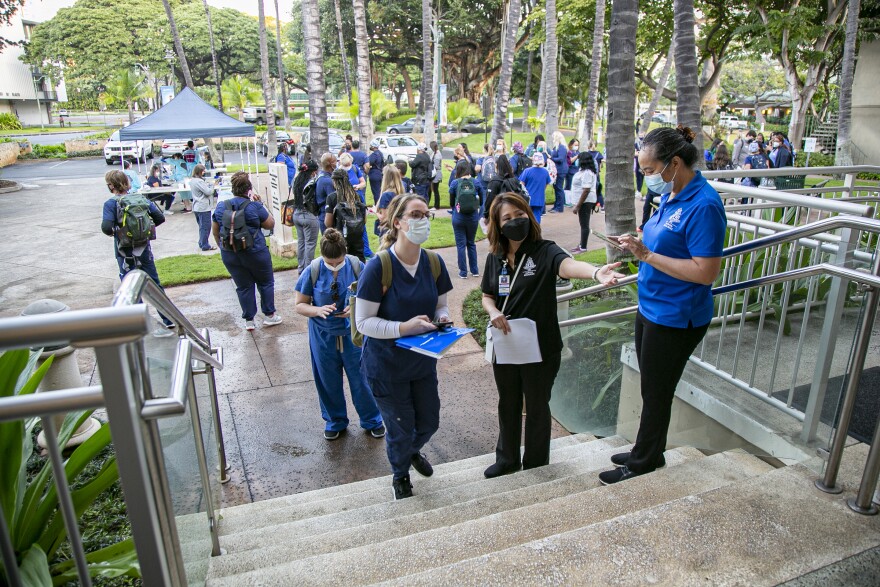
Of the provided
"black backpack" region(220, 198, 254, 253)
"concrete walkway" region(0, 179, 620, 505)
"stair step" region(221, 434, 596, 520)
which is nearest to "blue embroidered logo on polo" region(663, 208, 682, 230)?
"stair step" region(221, 434, 596, 520)

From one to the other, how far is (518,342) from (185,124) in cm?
1441

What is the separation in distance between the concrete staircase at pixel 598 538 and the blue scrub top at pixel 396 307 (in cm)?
81

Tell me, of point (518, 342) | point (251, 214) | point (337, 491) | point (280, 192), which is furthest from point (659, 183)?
point (280, 192)

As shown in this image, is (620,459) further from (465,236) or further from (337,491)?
(465,236)

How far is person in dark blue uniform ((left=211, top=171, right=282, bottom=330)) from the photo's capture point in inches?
289

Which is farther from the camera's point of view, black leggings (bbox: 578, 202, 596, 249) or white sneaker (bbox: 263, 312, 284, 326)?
black leggings (bbox: 578, 202, 596, 249)

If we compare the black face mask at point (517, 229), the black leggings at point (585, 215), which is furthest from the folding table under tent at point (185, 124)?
the black face mask at point (517, 229)

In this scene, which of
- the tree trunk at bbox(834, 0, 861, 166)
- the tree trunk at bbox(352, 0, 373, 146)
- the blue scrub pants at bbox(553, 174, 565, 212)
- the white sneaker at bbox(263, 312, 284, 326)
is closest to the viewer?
the white sneaker at bbox(263, 312, 284, 326)

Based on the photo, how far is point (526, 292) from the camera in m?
3.63

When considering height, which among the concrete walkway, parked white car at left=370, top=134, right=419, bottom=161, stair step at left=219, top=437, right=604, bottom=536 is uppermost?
parked white car at left=370, top=134, right=419, bottom=161

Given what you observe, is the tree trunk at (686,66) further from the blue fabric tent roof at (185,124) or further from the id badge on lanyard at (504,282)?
the blue fabric tent roof at (185,124)

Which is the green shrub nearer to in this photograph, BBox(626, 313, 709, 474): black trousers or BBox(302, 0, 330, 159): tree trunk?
BBox(302, 0, 330, 159): tree trunk

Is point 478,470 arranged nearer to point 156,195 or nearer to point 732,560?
point 732,560

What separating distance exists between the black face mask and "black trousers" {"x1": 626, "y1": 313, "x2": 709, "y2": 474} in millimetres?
758
